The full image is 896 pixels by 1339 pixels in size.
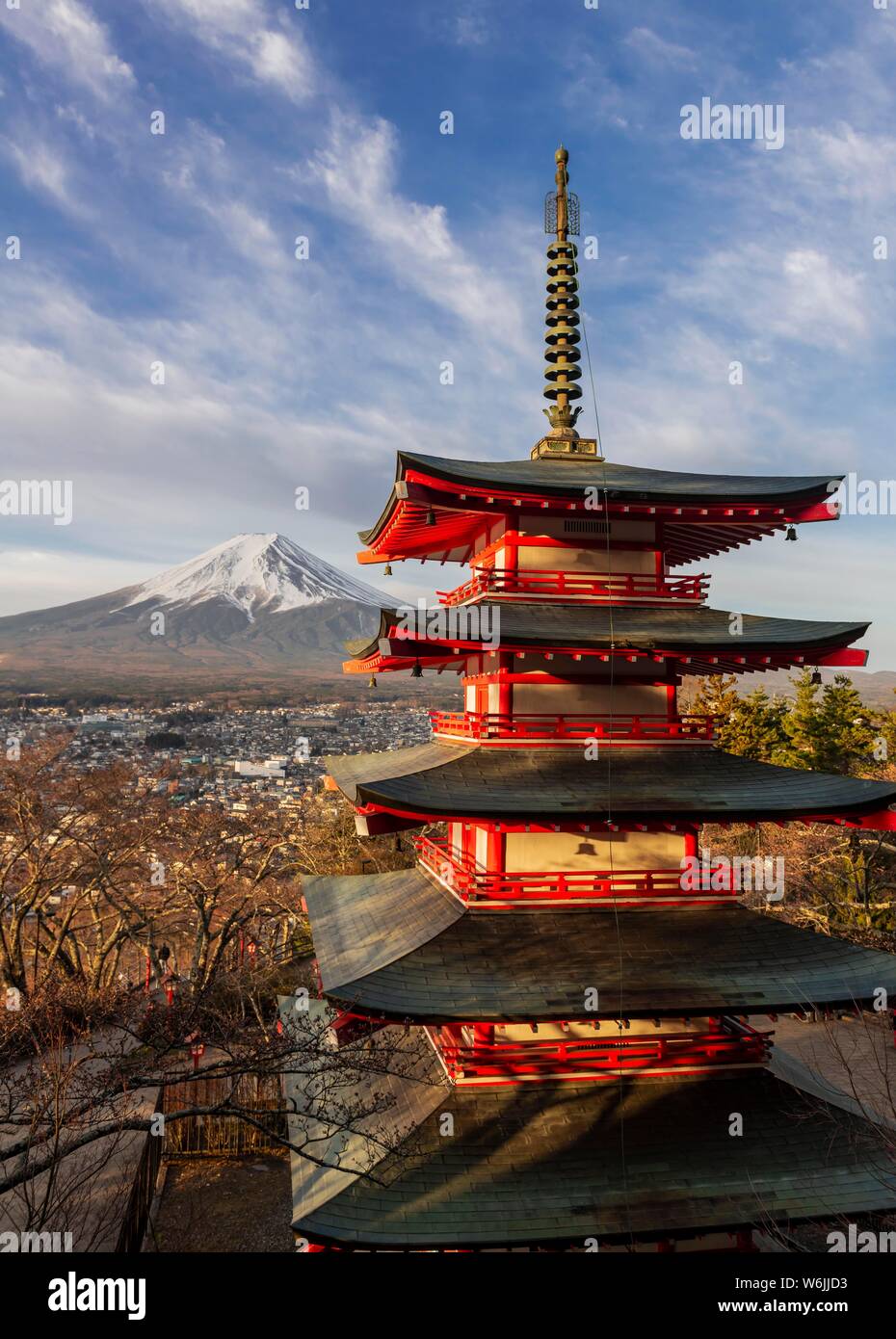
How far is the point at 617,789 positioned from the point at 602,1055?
3935 millimetres

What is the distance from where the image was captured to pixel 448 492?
11688mm

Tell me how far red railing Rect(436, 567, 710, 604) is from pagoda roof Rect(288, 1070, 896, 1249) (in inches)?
298

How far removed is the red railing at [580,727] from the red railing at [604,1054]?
455 centimetres

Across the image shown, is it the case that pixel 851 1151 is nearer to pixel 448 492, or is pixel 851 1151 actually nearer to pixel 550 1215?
pixel 550 1215

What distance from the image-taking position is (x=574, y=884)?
1172 centimetres

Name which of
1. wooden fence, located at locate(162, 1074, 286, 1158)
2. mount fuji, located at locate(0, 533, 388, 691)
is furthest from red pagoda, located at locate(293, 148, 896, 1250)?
mount fuji, located at locate(0, 533, 388, 691)

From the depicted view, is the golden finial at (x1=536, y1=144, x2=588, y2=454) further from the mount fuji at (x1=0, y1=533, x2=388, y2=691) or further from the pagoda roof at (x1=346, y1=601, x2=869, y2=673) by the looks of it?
the mount fuji at (x1=0, y1=533, x2=388, y2=691)

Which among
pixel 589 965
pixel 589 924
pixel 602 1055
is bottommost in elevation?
pixel 602 1055

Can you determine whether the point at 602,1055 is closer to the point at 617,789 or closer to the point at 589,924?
the point at 589,924

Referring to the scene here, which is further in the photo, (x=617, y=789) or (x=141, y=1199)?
(x=141, y=1199)

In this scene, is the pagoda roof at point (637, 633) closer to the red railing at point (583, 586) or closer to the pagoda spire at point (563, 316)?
the red railing at point (583, 586)

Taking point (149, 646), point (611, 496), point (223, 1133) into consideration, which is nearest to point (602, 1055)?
point (611, 496)

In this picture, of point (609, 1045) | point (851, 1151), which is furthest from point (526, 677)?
point (851, 1151)

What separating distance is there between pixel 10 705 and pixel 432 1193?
3441 inches
